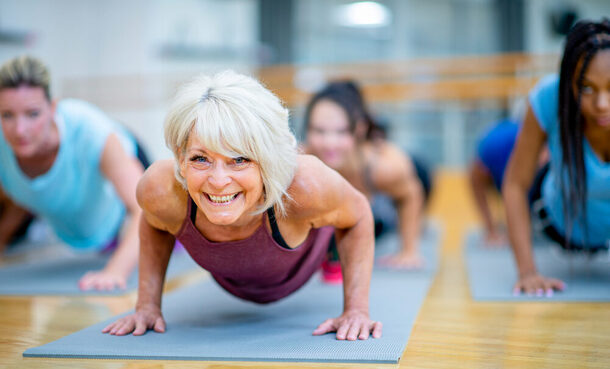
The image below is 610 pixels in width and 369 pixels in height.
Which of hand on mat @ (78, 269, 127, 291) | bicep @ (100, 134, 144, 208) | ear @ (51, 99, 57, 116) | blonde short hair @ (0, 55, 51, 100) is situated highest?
blonde short hair @ (0, 55, 51, 100)

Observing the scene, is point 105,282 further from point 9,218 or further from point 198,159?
point 9,218

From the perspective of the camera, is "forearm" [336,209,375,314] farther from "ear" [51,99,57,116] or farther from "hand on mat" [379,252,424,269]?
"ear" [51,99,57,116]

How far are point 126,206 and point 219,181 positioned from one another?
39.2 inches

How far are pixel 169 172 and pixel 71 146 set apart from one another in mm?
959

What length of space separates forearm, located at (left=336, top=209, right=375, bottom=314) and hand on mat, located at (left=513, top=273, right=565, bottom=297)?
59 cm

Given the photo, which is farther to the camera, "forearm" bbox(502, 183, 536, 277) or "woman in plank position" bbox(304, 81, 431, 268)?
"woman in plank position" bbox(304, 81, 431, 268)

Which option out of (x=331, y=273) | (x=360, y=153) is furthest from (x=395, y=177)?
(x=331, y=273)

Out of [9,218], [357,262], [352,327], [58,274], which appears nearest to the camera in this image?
[352,327]

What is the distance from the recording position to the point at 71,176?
218cm

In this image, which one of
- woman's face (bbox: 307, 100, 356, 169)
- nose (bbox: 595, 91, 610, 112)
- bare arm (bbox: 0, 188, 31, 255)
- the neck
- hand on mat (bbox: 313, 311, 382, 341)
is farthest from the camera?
bare arm (bbox: 0, 188, 31, 255)

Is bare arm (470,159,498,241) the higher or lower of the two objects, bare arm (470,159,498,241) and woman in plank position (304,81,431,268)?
the lower

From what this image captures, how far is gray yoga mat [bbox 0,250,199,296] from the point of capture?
6.52 feet

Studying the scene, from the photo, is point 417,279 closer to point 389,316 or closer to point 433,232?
point 389,316

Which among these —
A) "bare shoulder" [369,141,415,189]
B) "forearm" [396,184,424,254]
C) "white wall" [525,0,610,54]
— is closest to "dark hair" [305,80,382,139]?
"bare shoulder" [369,141,415,189]
